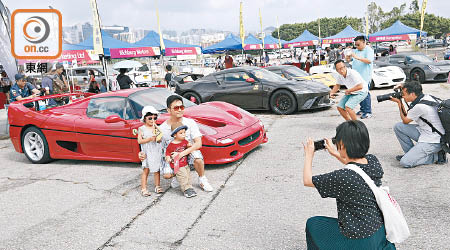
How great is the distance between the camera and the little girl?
4297 mm

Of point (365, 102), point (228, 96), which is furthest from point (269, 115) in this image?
point (365, 102)

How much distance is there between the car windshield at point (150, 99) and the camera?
5.65 metres

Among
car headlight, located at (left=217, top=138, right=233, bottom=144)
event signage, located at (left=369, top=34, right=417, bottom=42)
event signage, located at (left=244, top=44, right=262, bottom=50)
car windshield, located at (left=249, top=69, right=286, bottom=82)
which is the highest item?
event signage, located at (left=244, top=44, right=262, bottom=50)

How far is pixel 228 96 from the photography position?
985 cm

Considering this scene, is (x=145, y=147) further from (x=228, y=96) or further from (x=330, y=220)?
(x=228, y=96)

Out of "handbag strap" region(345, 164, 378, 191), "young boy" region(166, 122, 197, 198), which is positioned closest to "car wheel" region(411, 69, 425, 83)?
"young boy" region(166, 122, 197, 198)

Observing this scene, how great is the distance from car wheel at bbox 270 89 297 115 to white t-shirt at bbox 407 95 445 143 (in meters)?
4.57

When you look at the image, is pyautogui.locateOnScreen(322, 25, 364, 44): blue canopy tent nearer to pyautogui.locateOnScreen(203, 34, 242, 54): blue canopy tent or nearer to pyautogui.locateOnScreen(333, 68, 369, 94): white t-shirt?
pyautogui.locateOnScreen(203, 34, 242, 54): blue canopy tent

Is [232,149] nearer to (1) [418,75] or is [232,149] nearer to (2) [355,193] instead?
(2) [355,193]

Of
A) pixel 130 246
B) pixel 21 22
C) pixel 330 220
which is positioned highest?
pixel 21 22

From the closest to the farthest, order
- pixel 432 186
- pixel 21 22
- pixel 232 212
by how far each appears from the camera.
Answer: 1. pixel 232 212
2. pixel 432 186
3. pixel 21 22

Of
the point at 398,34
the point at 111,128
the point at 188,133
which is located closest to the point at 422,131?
the point at 188,133

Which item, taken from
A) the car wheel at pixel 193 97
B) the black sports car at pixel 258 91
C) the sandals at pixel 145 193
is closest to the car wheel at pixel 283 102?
the black sports car at pixel 258 91

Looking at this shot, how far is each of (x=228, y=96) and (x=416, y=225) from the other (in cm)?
707
